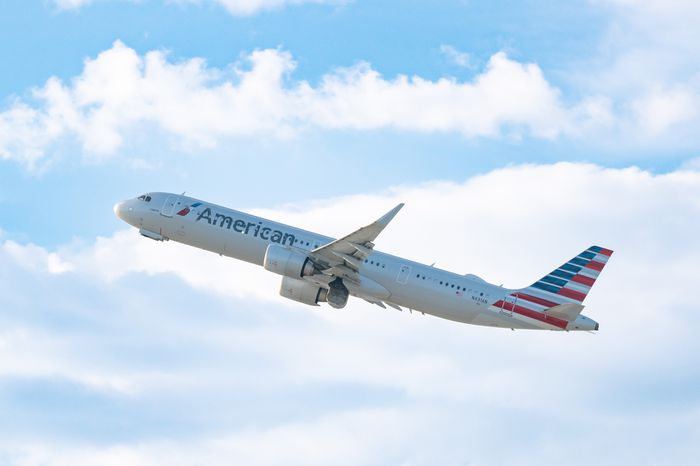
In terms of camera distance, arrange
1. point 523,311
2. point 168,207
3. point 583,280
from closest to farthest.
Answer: point 523,311 → point 583,280 → point 168,207

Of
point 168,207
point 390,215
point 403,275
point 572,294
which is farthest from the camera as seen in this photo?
point 168,207

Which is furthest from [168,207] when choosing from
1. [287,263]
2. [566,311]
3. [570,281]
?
[570,281]

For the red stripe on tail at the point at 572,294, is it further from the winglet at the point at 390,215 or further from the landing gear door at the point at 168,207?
the landing gear door at the point at 168,207

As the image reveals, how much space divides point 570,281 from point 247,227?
24.2 meters

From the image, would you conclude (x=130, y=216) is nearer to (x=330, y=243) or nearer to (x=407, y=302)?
(x=330, y=243)

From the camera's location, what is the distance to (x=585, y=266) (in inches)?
2261

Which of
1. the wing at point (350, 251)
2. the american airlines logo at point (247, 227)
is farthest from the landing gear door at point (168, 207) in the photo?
the wing at point (350, 251)

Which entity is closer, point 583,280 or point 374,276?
point 374,276

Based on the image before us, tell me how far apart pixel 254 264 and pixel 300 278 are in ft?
16.6

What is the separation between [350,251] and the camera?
53469mm

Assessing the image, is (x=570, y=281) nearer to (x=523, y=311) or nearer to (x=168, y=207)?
(x=523, y=311)

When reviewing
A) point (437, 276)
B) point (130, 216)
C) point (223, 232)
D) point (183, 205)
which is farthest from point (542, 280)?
point (130, 216)

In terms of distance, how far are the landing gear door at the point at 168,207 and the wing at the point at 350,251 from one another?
12538 millimetres

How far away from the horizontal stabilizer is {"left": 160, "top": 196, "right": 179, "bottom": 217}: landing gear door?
1137 inches
